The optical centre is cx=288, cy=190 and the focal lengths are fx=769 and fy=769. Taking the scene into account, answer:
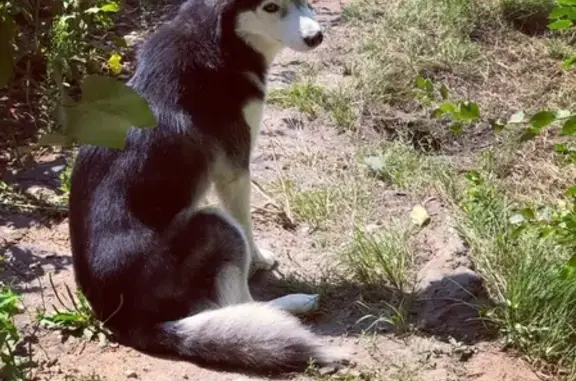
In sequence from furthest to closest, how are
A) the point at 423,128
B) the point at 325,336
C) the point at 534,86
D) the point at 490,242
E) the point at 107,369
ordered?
the point at 534,86 < the point at 423,128 < the point at 490,242 < the point at 325,336 < the point at 107,369

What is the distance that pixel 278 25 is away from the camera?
292 cm

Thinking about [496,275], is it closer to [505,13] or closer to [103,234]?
[103,234]

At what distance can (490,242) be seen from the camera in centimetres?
293

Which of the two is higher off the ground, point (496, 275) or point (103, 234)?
point (103, 234)

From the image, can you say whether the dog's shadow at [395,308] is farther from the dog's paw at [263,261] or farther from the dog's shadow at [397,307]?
the dog's paw at [263,261]

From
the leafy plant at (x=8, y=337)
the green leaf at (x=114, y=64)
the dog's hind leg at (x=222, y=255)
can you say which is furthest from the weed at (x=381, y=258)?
the green leaf at (x=114, y=64)

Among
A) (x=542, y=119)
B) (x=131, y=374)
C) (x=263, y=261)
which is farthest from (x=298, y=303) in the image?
(x=542, y=119)

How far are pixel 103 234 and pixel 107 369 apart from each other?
0.44m

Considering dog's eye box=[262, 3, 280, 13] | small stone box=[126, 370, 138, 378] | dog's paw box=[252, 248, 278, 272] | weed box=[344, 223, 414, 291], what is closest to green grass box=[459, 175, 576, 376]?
weed box=[344, 223, 414, 291]

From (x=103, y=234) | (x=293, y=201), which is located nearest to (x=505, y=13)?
(x=293, y=201)

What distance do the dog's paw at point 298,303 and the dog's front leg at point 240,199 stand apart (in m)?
0.27

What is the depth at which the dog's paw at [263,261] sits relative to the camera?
3.06 metres

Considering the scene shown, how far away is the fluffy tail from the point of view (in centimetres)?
244

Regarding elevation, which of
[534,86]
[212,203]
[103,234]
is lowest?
[534,86]
